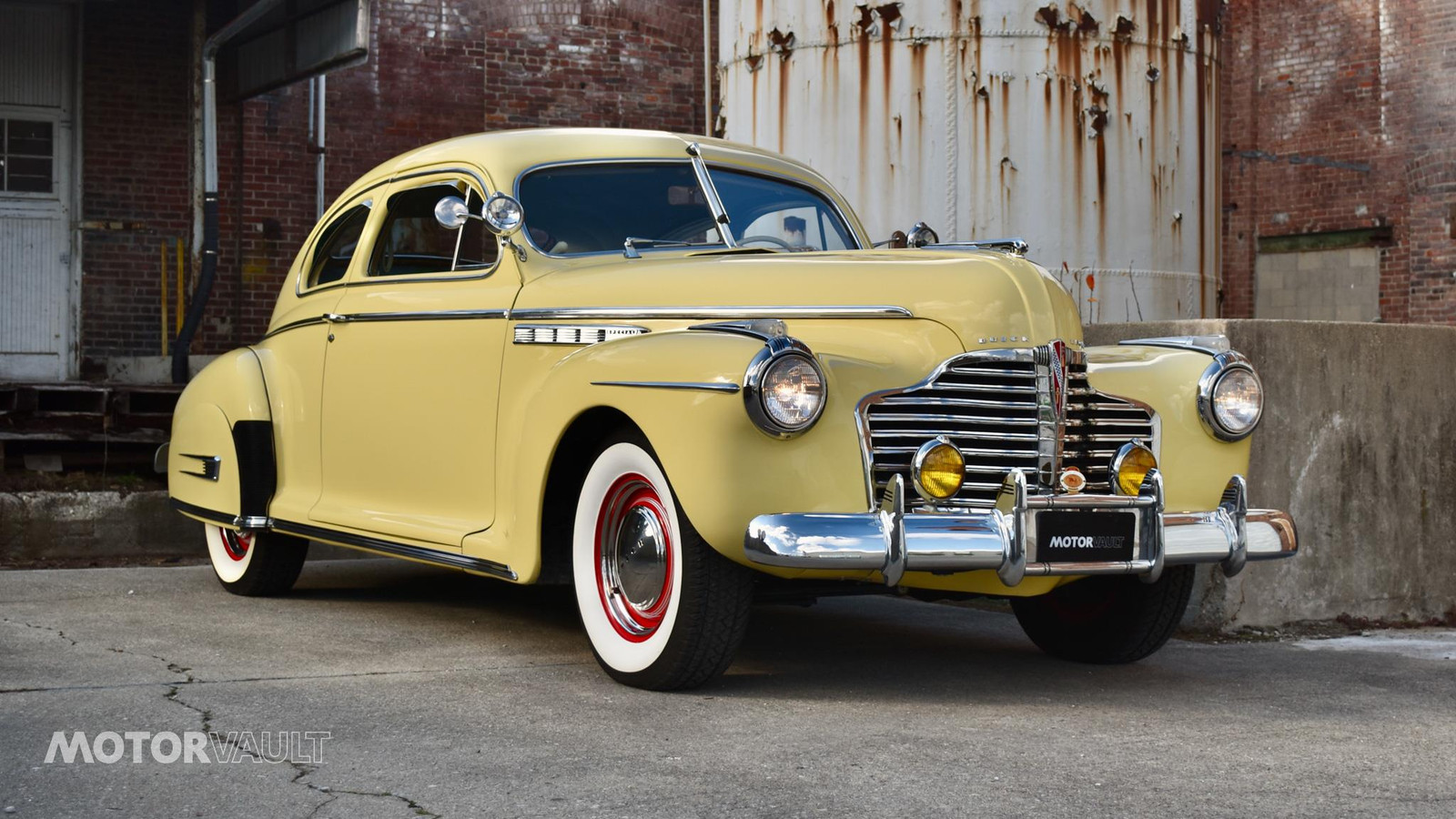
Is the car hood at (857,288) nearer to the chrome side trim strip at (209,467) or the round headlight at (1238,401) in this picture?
the round headlight at (1238,401)

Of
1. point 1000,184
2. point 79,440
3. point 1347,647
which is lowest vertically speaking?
point 1347,647

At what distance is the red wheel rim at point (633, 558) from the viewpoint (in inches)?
179

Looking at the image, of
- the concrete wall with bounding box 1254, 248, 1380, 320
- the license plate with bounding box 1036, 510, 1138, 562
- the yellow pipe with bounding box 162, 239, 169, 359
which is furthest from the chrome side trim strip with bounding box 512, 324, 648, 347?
the concrete wall with bounding box 1254, 248, 1380, 320

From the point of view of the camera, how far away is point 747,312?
475 cm

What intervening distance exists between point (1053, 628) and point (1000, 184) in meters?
3.29

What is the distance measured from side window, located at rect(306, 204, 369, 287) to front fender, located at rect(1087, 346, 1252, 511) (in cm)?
306

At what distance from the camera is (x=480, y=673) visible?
485 cm

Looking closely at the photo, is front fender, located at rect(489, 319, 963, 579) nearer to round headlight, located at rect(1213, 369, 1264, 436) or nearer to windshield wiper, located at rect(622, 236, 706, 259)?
windshield wiper, located at rect(622, 236, 706, 259)

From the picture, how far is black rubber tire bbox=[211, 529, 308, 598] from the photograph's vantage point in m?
6.68

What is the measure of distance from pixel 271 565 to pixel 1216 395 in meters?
3.97

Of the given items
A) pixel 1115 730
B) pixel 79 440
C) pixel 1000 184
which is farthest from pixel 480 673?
pixel 79 440

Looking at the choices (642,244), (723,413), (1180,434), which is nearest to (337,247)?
(642,244)

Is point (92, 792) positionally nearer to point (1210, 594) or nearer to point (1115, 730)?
point (1115, 730)

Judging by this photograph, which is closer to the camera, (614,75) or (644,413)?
(644,413)
